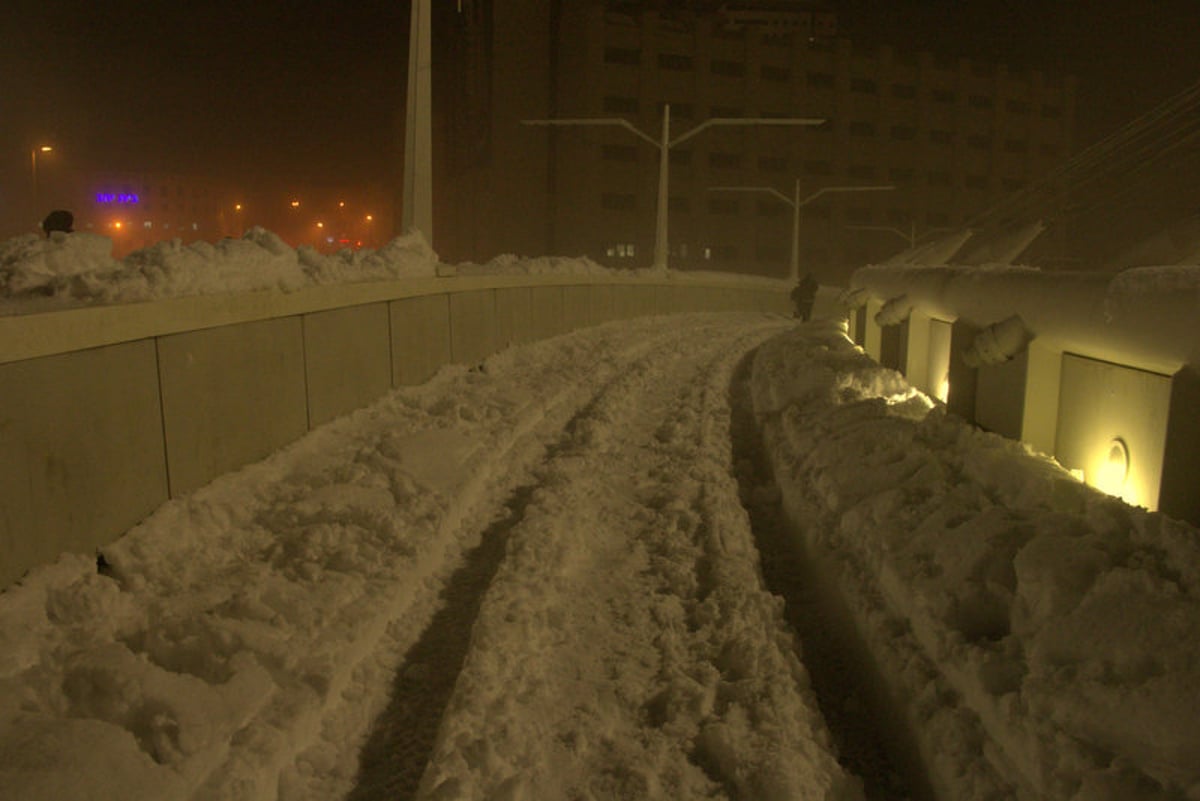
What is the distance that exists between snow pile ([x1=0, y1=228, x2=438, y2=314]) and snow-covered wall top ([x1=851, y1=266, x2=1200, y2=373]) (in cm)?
533

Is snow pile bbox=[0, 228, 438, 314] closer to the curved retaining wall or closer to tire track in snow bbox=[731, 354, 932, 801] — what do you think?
the curved retaining wall

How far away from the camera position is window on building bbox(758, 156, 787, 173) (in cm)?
6691

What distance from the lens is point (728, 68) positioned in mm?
65625

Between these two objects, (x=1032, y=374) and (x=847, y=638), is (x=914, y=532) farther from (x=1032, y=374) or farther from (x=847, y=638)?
(x=1032, y=374)

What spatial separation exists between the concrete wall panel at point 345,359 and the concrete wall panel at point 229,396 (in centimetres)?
22

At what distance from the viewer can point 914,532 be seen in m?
4.65

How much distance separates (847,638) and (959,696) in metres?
1.00

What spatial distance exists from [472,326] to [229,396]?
610cm

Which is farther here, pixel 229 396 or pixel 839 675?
pixel 229 396

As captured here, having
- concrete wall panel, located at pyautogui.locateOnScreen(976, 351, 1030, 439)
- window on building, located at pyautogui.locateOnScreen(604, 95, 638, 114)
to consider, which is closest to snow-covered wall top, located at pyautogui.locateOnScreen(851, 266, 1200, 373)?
concrete wall panel, located at pyautogui.locateOnScreen(976, 351, 1030, 439)

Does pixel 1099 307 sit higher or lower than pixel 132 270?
lower

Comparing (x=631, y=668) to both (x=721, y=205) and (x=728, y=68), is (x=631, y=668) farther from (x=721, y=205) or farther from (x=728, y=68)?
(x=728, y=68)

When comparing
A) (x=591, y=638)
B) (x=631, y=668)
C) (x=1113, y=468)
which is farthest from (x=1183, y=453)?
(x=591, y=638)

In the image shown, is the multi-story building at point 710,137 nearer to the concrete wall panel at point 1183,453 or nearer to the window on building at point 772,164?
the window on building at point 772,164
